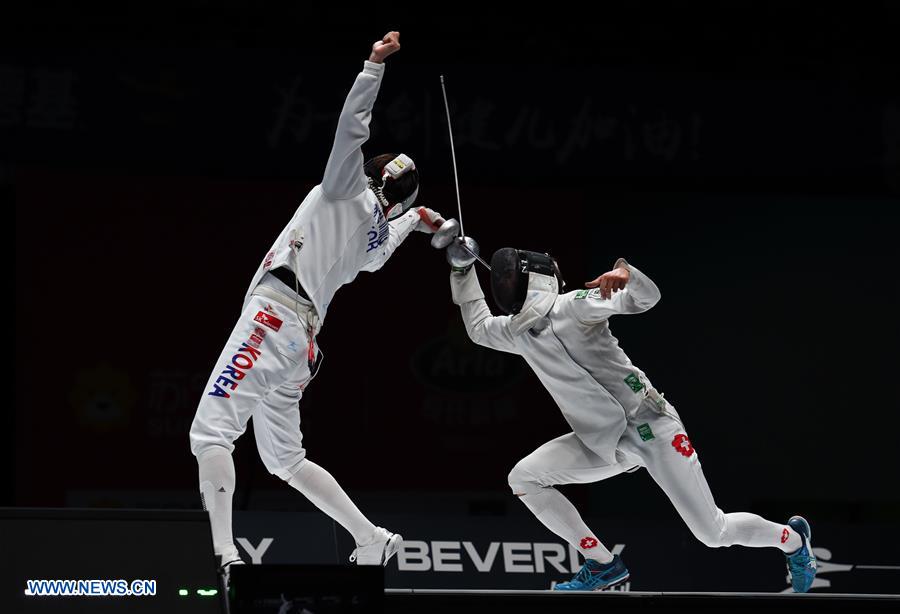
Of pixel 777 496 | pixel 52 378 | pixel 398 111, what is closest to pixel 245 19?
pixel 398 111

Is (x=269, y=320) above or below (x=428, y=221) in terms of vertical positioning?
below

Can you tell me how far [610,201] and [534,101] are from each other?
33.9 inches

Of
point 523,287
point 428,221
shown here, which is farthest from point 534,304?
point 428,221

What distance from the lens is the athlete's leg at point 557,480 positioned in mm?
4016

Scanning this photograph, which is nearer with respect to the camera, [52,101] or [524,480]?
[524,480]

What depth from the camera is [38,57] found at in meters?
6.07

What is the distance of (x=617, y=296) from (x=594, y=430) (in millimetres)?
486

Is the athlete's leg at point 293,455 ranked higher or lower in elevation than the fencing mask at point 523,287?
lower

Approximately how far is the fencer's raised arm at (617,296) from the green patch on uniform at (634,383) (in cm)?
23

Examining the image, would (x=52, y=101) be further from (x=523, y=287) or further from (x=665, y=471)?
(x=665, y=471)

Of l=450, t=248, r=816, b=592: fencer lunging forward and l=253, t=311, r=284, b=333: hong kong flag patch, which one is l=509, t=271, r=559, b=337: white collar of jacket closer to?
l=450, t=248, r=816, b=592: fencer lunging forward

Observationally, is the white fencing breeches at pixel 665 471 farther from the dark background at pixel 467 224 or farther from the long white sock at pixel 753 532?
the dark background at pixel 467 224

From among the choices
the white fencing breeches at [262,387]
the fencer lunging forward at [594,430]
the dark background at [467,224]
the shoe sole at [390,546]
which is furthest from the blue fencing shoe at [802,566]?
the dark background at [467,224]

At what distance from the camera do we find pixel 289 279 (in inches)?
149
